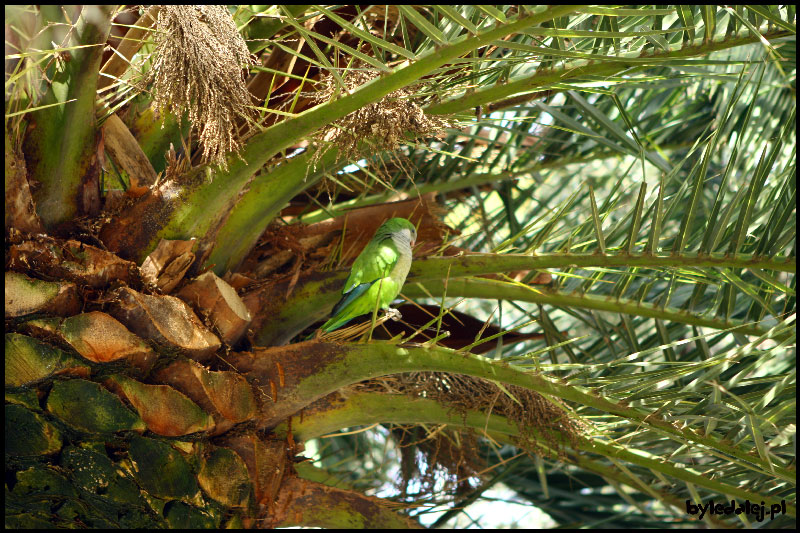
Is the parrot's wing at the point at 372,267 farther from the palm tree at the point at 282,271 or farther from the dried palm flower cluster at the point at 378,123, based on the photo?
the dried palm flower cluster at the point at 378,123

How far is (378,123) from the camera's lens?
4.38ft

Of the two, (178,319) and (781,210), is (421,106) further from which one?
(781,210)

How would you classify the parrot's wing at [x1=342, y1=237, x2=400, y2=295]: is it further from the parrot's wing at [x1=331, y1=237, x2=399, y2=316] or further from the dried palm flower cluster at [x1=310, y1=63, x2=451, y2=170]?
the dried palm flower cluster at [x1=310, y1=63, x2=451, y2=170]

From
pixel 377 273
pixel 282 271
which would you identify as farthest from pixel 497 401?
pixel 282 271

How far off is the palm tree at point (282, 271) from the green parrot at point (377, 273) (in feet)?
0.15

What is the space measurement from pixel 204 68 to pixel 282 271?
0.67 m

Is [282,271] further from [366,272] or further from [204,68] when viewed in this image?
[204,68]

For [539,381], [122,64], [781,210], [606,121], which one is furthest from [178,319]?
[781,210]

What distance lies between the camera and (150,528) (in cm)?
140

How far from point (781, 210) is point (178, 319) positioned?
4.48 ft

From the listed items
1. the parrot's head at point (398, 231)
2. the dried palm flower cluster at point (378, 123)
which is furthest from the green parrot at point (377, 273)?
the dried palm flower cluster at point (378, 123)

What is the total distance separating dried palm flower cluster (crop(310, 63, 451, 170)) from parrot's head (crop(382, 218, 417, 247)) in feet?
1.39

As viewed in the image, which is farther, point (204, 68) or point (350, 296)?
point (350, 296)

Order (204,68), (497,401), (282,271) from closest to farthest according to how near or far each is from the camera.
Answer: (204,68), (497,401), (282,271)
